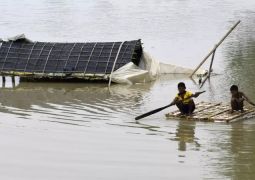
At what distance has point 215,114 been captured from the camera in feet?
37.9

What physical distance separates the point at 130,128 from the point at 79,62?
6030 millimetres

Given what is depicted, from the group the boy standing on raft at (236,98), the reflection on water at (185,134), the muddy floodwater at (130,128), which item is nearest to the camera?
the muddy floodwater at (130,128)

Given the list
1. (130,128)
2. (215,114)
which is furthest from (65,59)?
(215,114)

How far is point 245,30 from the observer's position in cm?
2675

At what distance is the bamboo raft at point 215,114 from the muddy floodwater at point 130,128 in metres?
0.16

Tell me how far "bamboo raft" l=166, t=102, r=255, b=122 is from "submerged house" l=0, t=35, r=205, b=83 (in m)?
4.47

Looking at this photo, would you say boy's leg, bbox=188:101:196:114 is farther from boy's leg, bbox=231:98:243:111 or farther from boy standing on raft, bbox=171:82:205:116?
boy's leg, bbox=231:98:243:111

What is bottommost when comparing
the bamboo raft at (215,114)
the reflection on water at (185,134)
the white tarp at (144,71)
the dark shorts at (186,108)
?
the reflection on water at (185,134)

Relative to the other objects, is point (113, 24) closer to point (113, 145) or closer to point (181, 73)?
point (181, 73)

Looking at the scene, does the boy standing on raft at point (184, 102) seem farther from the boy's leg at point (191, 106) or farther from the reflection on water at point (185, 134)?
the reflection on water at point (185, 134)

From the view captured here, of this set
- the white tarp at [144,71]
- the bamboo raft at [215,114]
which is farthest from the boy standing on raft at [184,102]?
the white tarp at [144,71]

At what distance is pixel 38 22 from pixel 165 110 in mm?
20400

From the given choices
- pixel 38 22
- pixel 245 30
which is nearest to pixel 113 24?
pixel 38 22

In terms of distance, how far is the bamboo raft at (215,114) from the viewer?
1119cm
